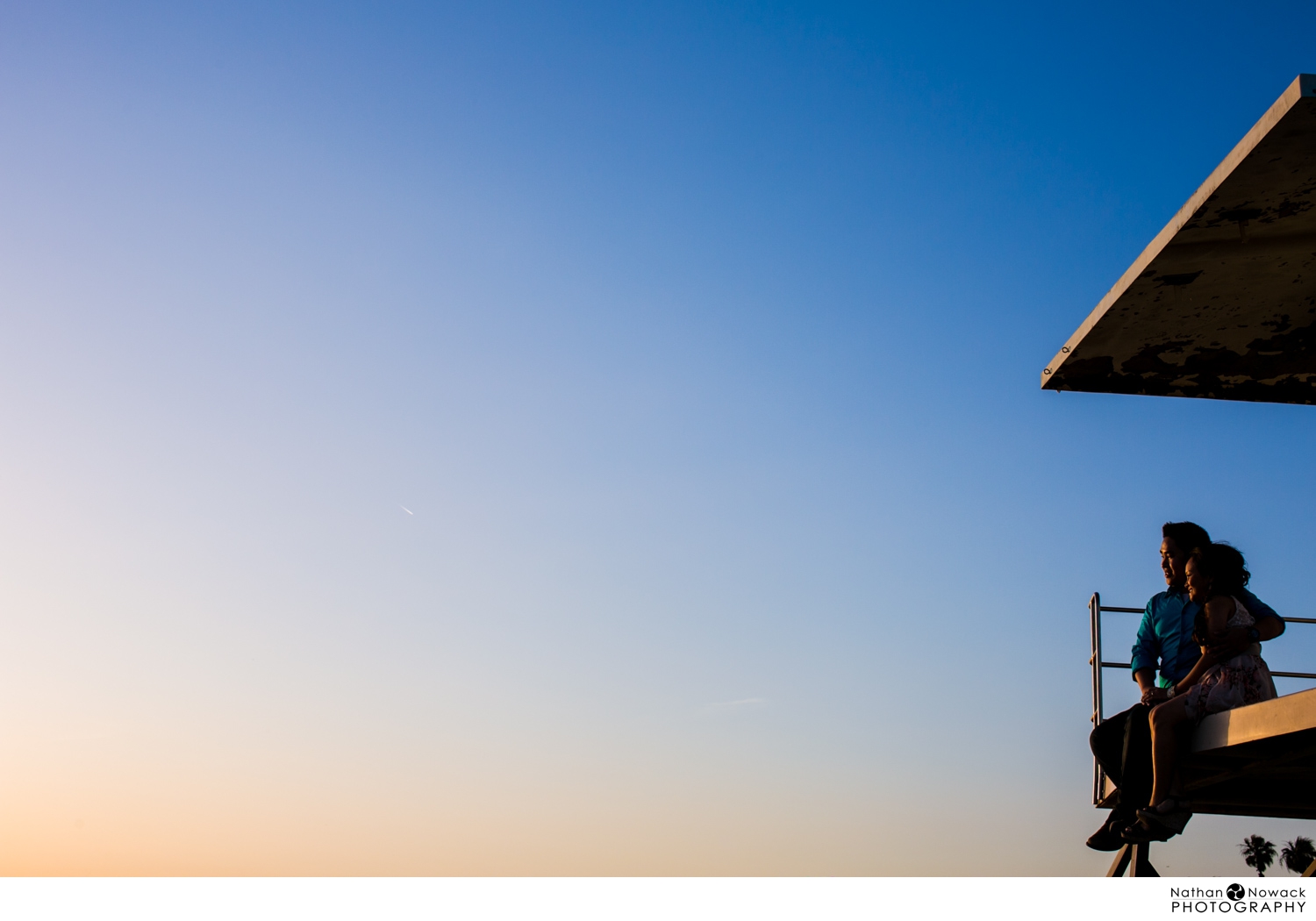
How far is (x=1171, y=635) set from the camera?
6.79 m

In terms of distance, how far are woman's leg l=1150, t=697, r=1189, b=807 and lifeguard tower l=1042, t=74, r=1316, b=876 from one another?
0.15 m

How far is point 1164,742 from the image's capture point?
6273 millimetres

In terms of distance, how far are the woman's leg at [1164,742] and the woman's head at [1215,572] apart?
0.65 metres

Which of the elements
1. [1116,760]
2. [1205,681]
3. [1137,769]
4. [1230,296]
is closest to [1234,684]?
[1205,681]

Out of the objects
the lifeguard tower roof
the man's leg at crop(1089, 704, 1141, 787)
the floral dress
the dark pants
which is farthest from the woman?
the lifeguard tower roof

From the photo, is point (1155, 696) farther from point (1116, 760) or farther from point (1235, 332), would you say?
point (1235, 332)

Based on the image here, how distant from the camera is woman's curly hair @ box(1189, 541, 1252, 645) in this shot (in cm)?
632

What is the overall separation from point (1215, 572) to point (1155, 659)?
0.85 m

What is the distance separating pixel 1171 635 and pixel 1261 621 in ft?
2.02

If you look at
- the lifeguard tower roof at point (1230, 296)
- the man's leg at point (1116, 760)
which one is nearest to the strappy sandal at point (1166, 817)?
A: the man's leg at point (1116, 760)

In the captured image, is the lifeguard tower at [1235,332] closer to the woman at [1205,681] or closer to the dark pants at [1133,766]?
the woman at [1205,681]
